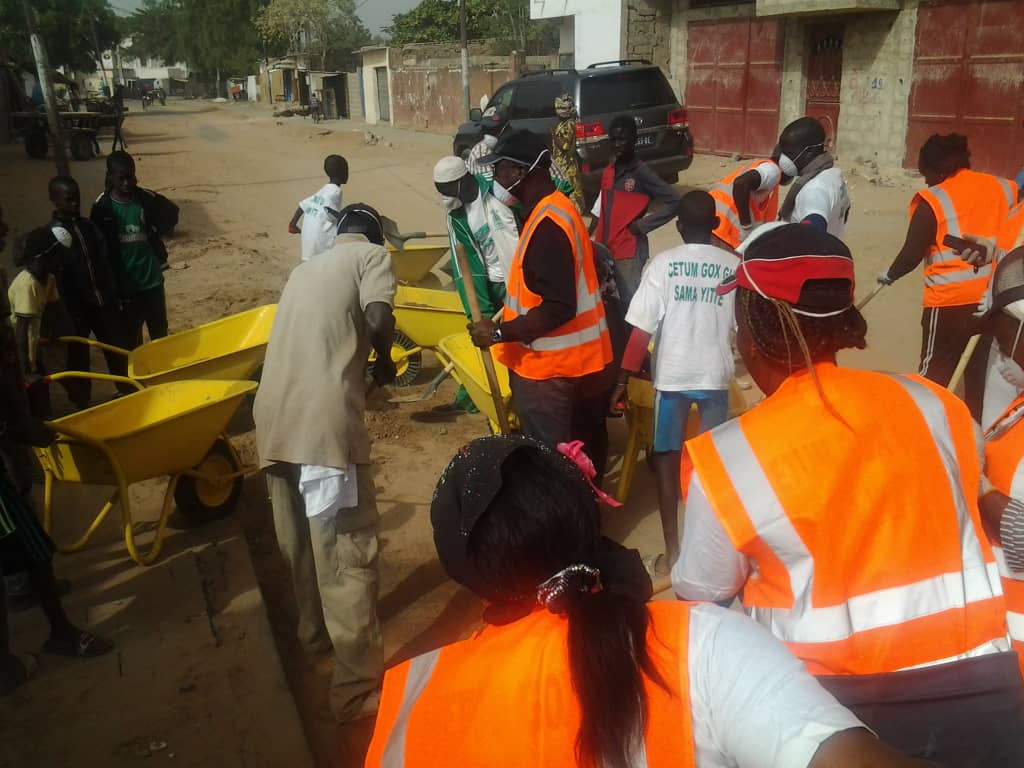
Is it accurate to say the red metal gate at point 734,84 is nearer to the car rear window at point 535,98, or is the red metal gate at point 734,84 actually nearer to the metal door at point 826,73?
the metal door at point 826,73

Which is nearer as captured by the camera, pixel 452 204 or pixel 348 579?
pixel 348 579

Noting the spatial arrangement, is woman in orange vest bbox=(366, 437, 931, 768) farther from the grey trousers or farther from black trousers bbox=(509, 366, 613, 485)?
black trousers bbox=(509, 366, 613, 485)

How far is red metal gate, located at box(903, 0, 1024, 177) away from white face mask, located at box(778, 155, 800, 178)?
10012 millimetres

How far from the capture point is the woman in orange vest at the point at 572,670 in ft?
3.51

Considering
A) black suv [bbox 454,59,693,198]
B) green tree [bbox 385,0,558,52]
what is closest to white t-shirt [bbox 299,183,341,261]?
black suv [bbox 454,59,693,198]

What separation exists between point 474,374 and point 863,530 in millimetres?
3725

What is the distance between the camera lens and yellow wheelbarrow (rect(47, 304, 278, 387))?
17.6 feet

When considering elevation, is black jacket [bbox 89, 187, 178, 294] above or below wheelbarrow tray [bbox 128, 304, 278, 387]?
above

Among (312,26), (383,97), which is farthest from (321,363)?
(312,26)

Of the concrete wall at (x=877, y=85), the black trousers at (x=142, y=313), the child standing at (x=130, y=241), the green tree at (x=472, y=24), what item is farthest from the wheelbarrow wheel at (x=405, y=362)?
the green tree at (x=472, y=24)

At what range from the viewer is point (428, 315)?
20.6 ft

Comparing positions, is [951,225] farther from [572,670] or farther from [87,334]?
[87,334]

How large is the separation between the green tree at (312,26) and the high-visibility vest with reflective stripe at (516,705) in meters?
58.4

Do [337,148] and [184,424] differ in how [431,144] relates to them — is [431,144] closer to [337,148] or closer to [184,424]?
[337,148]
